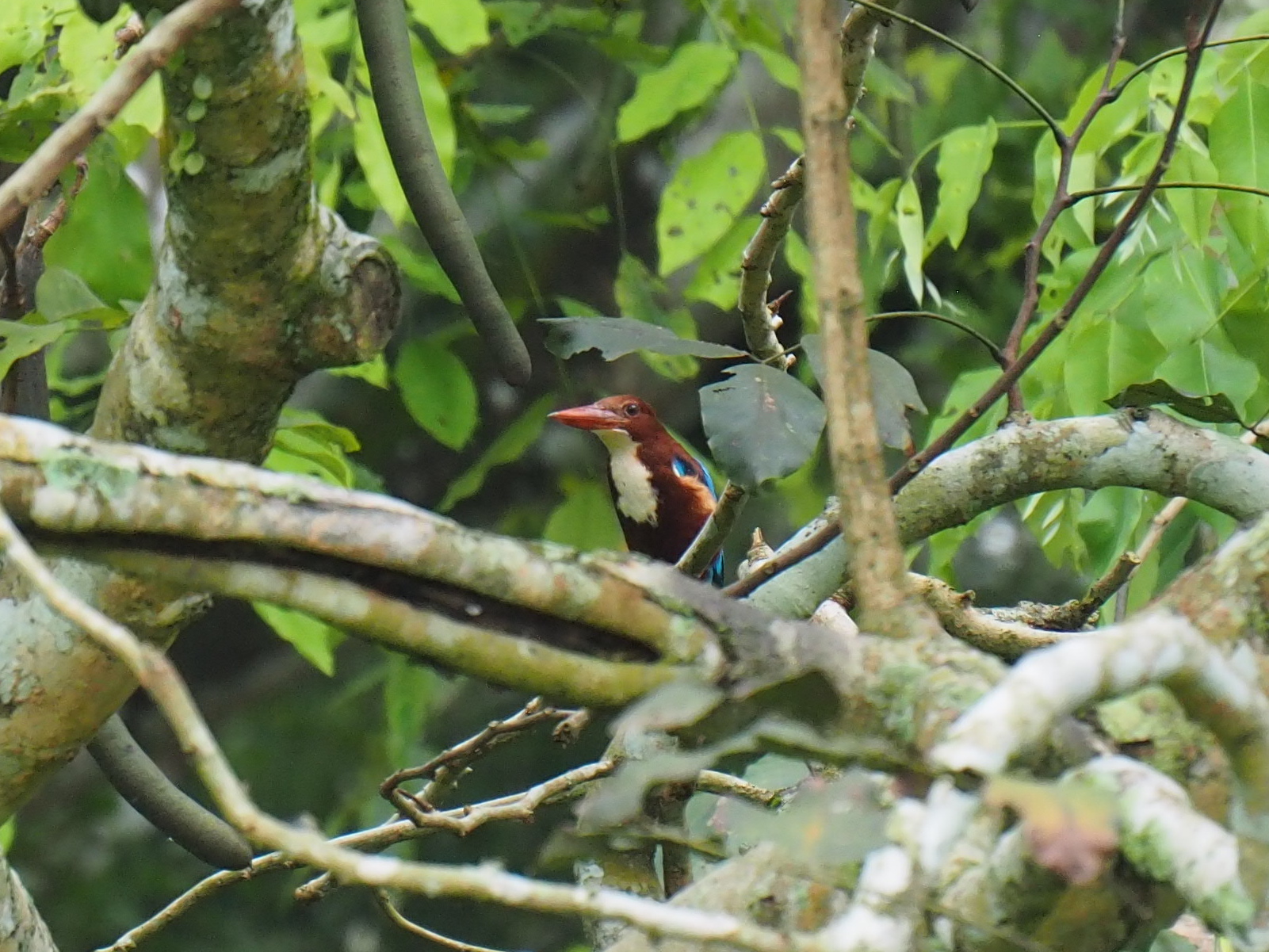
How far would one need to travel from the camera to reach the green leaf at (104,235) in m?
1.95

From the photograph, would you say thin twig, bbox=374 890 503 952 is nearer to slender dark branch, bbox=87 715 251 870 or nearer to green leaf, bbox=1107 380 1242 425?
slender dark branch, bbox=87 715 251 870

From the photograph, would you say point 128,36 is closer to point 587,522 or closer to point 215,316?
point 215,316

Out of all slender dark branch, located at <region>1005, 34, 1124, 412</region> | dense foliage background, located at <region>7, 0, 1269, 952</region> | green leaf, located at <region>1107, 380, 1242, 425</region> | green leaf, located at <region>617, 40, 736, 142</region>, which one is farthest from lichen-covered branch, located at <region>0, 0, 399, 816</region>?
green leaf, located at <region>617, 40, 736, 142</region>

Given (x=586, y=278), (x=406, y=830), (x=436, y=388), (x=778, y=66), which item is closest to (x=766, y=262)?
(x=406, y=830)

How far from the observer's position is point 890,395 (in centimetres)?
126

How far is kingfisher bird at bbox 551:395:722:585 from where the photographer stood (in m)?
2.93

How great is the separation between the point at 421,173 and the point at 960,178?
2.89 ft

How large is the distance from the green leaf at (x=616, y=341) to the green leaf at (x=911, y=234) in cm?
63

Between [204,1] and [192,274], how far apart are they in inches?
22.0

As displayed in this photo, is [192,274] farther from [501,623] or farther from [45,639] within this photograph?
[501,623]

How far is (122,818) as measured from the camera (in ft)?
15.7

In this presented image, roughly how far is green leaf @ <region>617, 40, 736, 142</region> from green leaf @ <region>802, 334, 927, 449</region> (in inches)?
51.6

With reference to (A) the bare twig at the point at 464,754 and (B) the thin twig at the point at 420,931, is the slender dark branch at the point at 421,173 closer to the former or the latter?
(A) the bare twig at the point at 464,754

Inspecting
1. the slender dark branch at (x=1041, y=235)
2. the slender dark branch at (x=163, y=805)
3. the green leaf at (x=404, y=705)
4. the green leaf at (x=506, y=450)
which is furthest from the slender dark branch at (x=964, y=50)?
the green leaf at (x=404, y=705)
